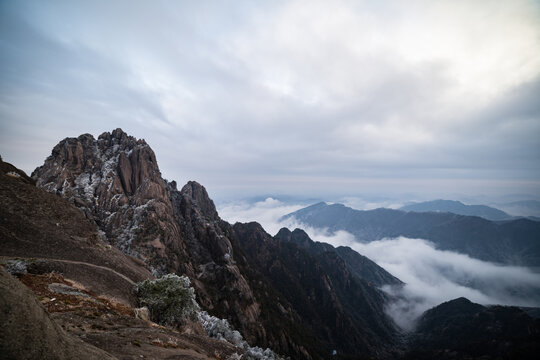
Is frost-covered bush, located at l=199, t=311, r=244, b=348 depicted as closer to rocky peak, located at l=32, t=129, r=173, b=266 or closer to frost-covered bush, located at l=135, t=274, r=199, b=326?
frost-covered bush, located at l=135, t=274, r=199, b=326

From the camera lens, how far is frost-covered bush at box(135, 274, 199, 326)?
101ft

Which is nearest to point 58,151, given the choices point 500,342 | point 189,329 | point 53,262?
point 53,262

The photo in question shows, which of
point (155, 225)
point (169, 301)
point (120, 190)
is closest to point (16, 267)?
point (169, 301)

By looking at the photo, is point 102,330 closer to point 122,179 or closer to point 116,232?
point 116,232

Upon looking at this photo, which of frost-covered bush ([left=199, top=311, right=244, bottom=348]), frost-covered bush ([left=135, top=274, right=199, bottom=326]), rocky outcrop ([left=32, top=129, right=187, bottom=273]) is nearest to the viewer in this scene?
frost-covered bush ([left=135, top=274, right=199, bottom=326])

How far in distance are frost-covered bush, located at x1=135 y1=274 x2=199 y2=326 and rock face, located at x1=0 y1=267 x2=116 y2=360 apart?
24.5 m

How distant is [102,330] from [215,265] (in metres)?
151

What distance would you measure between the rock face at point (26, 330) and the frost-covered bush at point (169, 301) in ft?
80.5

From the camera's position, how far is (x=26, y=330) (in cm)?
749

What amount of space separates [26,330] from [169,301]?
87.9 feet

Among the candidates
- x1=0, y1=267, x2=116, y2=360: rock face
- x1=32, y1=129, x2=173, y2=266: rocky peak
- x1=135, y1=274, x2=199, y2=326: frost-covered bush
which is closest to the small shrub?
x1=135, y1=274, x2=199, y2=326: frost-covered bush

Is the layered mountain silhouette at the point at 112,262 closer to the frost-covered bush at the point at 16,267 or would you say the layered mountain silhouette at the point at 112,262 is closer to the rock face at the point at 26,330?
the rock face at the point at 26,330

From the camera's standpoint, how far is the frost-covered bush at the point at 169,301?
30.7 m

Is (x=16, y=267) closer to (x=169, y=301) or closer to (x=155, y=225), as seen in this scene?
(x=169, y=301)
